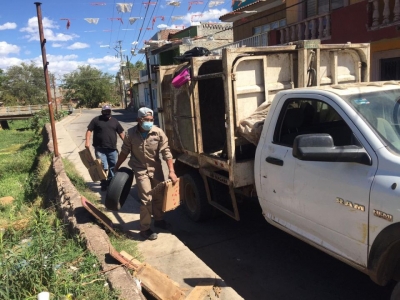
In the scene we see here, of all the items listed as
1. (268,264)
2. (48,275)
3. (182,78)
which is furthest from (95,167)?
(268,264)

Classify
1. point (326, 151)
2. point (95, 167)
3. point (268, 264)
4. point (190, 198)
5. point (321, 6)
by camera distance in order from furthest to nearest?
point (321, 6) < point (95, 167) < point (190, 198) < point (268, 264) < point (326, 151)

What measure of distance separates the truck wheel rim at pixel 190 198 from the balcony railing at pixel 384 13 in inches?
276

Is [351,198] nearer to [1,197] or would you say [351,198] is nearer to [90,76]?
[1,197]

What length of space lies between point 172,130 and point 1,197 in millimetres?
A: 5201

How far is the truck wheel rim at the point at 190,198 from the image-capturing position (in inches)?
224

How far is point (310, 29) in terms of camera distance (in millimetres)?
12164

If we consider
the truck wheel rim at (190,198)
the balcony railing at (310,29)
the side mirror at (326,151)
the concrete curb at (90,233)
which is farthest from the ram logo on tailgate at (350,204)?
the balcony railing at (310,29)

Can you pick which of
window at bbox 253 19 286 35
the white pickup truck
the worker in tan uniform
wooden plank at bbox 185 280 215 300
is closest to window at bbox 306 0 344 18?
window at bbox 253 19 286 35

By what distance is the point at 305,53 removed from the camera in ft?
14.3

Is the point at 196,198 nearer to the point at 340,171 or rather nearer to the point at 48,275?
the point at 48,275

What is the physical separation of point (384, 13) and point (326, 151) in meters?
8.33

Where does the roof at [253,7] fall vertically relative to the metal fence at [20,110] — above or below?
above

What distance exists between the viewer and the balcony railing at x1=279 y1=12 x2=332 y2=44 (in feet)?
37.6

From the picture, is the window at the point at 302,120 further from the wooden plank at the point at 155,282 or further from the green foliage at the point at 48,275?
the green foliage at the point at 48,275
